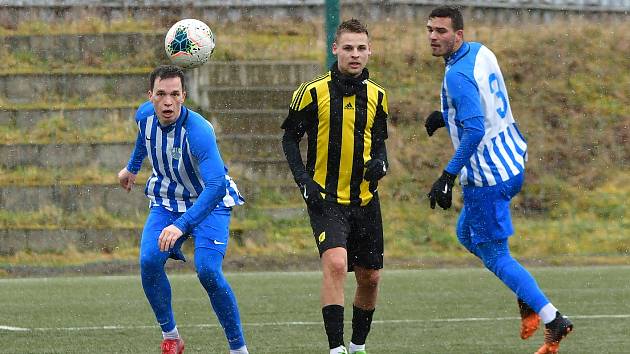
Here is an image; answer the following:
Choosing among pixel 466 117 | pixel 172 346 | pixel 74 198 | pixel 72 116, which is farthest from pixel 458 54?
pixel 72 116

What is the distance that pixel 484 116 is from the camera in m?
7.44

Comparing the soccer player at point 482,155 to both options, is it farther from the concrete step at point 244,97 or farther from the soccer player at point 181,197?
the concrete step at point 244,97

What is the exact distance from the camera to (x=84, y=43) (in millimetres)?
17984

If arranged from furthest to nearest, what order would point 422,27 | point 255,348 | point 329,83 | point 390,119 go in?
1. point 422,27
2. point 390,119
3. point 255,348
4. point 329,83

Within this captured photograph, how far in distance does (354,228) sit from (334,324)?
0.62 meters

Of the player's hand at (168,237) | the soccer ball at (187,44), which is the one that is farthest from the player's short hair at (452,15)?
the player's hand at (168,237)

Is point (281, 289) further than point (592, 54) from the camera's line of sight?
No

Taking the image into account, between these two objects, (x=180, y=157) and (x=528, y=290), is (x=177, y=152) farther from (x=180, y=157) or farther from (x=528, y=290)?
(x=528, y=290)

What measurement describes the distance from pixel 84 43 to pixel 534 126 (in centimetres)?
619

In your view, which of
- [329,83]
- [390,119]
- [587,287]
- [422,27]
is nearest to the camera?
[329,83]

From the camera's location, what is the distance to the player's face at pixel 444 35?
7.53 metres

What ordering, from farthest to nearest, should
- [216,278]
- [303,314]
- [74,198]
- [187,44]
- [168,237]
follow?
[74,198] → [303,314] → [187,44] → [216,278] → [168,237]

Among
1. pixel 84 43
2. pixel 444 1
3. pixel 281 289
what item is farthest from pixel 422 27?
pixel 281 289

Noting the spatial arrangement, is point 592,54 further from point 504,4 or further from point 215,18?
point 215,18
